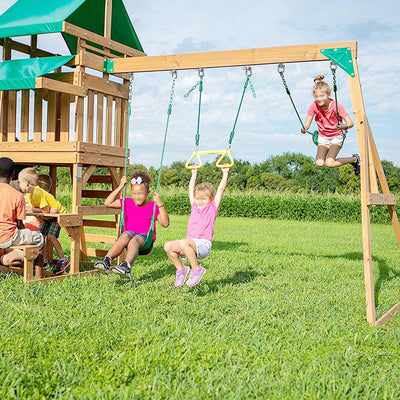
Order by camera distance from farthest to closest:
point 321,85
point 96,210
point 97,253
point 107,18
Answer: point 97,253 → point 107,18 → point 96,210 → point 321,85

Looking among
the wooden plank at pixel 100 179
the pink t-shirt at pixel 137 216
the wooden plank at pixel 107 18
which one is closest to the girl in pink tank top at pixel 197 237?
the pink t-shirt at pixel 137 216

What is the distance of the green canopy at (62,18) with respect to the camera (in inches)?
295

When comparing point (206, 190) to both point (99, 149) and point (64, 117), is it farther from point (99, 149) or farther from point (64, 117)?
point (64, 117)

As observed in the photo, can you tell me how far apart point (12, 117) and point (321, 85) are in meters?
4.82

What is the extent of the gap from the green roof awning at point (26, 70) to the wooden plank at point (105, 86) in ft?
1.39

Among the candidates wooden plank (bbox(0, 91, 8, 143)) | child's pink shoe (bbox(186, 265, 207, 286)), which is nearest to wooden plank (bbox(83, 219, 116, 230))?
wooden plank (bbox(0, 91, 8, 143))

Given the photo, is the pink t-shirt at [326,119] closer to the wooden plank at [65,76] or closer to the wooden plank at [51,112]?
the wooden plank at [65,76]

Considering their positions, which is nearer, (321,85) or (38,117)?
(321,85)

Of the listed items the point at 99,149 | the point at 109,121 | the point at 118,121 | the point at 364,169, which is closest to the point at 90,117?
the point at 109,121

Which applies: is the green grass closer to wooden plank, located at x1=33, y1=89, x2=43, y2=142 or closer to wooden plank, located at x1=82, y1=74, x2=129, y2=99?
wooden plank, located at x1=33, y1=89, x2=43, y2=142

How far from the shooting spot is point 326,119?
273 inches

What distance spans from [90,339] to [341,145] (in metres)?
4.37

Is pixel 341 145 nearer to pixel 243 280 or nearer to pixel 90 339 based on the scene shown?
pixel 243 280

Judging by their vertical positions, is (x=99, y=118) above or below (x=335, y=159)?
above
